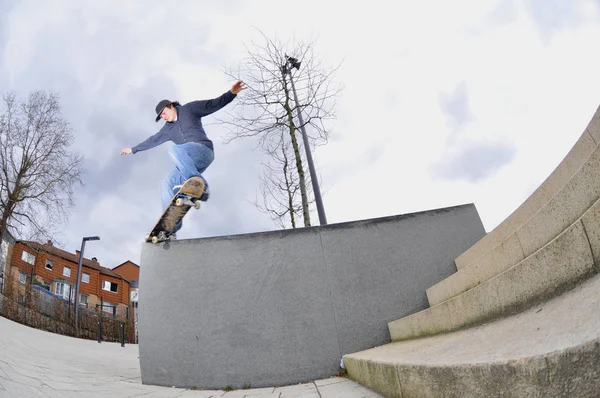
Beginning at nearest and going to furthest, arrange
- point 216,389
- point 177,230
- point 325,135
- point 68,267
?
point 216,389
point 177,230
point 325,135
point 68,267

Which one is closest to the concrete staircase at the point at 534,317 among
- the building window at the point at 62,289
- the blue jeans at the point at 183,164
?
the blue jeans at the point at 183,164

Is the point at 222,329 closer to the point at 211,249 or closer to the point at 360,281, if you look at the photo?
the point at 211,249

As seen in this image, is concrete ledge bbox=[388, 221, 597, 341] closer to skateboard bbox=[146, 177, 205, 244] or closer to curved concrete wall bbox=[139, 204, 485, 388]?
curved concrete wall bbox=[139, 204, 485, 388]

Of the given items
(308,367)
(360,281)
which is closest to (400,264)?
(360,281)

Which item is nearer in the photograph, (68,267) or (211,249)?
(211,249)

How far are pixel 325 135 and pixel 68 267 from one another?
4301cm

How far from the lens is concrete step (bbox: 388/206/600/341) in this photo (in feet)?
4.70

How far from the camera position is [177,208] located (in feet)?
15.0

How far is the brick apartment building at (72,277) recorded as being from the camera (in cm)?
3188

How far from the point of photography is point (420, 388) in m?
1.60

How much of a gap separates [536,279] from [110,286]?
49.8 m

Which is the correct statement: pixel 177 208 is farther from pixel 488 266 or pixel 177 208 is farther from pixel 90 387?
pixel 488 266

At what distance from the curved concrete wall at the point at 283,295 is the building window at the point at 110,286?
44766 millimetres

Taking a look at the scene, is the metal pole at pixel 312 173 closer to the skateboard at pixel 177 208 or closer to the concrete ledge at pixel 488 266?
the skateboard at pixel 177 208
